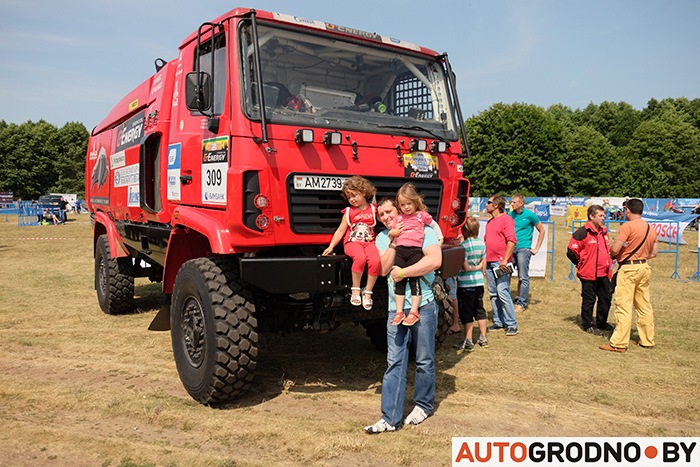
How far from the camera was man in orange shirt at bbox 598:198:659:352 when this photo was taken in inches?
262

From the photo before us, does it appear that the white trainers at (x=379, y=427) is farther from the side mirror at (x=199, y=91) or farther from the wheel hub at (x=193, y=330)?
the side mirror at (x=199, y=91)

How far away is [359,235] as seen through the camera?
4.46 metres

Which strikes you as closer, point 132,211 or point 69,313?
point 132,211

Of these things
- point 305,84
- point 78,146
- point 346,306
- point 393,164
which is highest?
point 78,146

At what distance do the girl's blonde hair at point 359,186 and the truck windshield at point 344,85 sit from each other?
0.53 m

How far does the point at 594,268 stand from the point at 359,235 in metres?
4.59

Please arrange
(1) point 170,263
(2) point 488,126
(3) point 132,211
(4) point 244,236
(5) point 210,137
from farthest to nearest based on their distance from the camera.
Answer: (2) point 488,126 < (3) point 132,211 < (1) point 170,263 < (5) point 210,137 < (4) point 244,236

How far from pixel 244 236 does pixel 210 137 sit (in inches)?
38.9

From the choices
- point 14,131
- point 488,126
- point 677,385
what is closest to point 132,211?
point 677,385

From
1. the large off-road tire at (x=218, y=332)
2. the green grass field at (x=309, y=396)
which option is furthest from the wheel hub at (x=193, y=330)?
the green grass field at (x=309, y=396)

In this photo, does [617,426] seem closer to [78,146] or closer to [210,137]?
[210,137]

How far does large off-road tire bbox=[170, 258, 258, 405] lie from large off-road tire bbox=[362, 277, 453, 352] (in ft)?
4.96

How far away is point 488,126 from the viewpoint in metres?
56.9

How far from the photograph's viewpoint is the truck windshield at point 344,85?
180 inches
